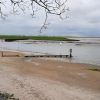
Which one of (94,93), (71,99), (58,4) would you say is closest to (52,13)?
(58,4)

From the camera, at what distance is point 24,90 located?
18.6m

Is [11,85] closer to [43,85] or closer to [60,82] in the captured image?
[43,85]

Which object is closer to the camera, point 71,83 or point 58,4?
point 58,4

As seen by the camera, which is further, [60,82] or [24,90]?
[60,82]

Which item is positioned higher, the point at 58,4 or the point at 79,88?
the point at 58,4

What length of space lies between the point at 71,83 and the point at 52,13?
57.9 ft

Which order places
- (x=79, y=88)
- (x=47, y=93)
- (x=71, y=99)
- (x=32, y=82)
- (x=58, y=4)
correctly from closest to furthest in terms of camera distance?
(x=58, y=4), (x=71, y=99), (x=47, y=93), (x=79, y=88), (x=32, y=82)

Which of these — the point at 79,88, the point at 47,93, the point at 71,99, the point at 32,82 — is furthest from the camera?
the point at 32,82

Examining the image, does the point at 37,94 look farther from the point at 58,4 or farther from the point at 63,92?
the point at 58,4

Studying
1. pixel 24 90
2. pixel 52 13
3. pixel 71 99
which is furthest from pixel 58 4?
pixel 24 90

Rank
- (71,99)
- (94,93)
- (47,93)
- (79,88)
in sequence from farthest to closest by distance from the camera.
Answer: (79,88) → (94,93) → (47,93) → (71,99)

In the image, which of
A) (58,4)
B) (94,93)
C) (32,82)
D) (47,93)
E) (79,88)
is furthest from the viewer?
(32,82)

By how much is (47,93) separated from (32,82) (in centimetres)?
423

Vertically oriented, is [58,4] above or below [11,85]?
above
